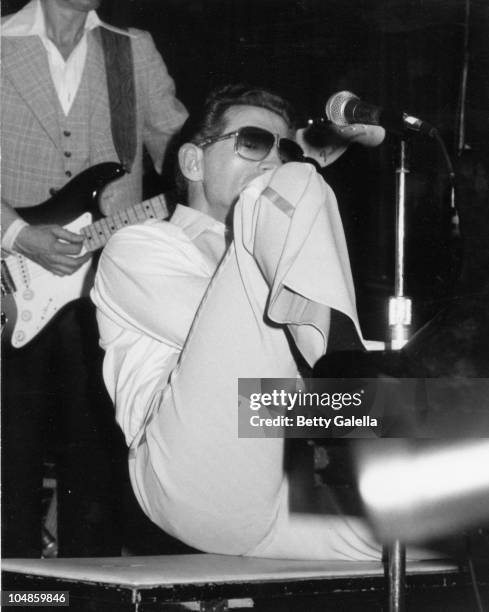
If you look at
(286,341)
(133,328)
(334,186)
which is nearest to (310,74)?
(334,186)

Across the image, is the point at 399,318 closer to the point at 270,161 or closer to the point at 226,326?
the point at 226,326

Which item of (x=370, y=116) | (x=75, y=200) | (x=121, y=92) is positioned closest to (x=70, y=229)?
(x=75, y=200)

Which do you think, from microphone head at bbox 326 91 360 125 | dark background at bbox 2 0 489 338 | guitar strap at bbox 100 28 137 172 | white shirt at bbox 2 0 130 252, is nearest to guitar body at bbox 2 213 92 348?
guitar strap at bbox 100 28 137 172

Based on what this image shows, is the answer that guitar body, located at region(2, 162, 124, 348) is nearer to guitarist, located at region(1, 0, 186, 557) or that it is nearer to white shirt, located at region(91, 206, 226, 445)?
guitarist, located at region(1, 0, 186, 557)

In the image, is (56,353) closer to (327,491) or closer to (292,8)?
(327,491)

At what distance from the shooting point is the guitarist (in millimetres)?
1867

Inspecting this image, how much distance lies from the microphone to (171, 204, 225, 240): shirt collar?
40 cm

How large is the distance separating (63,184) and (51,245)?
0.20 m

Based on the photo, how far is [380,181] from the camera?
50.6 inches

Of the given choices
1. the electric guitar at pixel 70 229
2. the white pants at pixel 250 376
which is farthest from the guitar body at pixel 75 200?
the white pants at pixel 250 376

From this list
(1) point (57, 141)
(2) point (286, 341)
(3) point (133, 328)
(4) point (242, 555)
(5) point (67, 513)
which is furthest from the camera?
(1) point (57, 141)

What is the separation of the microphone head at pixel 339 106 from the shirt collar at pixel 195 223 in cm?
41

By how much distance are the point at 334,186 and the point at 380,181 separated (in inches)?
5.9

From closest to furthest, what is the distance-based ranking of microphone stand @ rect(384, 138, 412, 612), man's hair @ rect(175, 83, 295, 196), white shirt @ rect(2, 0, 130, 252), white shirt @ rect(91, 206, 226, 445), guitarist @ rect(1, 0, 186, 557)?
microphone stand @ rect(384, 138, 412, 612), white shirt @ rect(91, 206, 226, 445), man's hair @ rect(175, 83, 295, 196), guitarist @ rect(1, 0, 186, 557), white shirt @ rect(2, 0, 130, 252)
